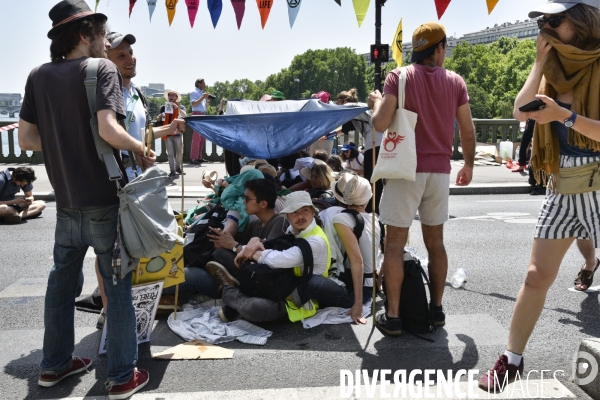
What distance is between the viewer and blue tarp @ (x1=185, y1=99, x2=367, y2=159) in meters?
5.03

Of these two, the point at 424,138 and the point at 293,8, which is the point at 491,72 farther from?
the point at 424,138

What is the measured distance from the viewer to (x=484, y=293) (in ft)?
17.1

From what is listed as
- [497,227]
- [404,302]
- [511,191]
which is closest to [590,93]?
[404,302]

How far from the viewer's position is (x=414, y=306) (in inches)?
163

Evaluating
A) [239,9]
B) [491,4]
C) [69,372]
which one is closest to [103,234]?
[69,372]

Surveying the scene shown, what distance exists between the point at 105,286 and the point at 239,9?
718 cm

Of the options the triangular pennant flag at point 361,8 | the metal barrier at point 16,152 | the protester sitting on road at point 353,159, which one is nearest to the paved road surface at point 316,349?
the protester sitting on road at point 353,159

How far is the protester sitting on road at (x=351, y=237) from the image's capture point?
448 centimetres

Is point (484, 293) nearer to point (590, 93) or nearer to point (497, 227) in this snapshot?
point (590, 93)

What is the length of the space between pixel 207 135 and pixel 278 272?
162 centimetres

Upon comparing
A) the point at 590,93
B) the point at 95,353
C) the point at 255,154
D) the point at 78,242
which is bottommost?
the point at 95,353

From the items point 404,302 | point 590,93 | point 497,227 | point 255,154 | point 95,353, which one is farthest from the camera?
point 497,227

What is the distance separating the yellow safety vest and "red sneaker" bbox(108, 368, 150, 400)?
127 centimetres

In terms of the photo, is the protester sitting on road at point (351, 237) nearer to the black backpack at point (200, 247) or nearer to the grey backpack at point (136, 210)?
the black backpack at point (200, 247)
